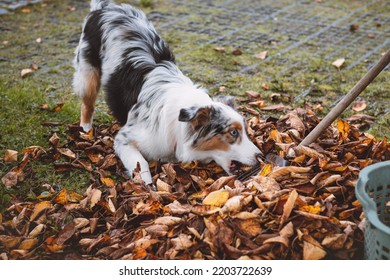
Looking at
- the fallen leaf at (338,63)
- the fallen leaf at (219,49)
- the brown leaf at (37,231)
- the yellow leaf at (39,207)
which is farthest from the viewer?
the fallen leaf at (219,49)

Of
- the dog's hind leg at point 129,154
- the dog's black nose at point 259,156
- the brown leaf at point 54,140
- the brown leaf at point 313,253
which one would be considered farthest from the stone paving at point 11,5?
the brown leaf at point 313,253

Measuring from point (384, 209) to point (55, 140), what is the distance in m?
2.76

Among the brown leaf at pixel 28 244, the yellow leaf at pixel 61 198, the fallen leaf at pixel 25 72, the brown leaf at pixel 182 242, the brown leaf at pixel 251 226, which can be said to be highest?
the brown leaf at pixel 251 226

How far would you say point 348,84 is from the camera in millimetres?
→ 5504

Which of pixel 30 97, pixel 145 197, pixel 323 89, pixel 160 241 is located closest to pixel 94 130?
pixel 30 97

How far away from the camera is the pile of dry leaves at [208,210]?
2779 millimetres

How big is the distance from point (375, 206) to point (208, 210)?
1.01 meters

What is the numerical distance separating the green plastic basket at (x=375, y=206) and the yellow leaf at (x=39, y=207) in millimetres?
2084

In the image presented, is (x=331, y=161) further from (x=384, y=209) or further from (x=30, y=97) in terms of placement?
(x=30, y=97)

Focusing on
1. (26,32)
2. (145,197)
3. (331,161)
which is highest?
(331,161)

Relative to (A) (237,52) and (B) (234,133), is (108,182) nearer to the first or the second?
(B) (234,133)

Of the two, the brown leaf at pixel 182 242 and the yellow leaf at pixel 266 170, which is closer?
the brown leaf at pixel 182 242

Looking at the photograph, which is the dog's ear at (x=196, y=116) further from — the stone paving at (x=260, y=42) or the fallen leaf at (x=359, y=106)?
the fallen leaf at (x=359, y=106)
